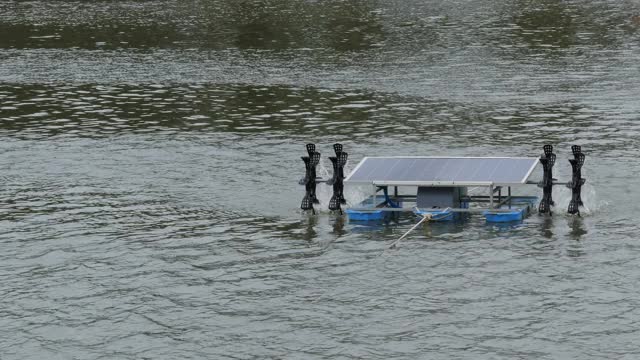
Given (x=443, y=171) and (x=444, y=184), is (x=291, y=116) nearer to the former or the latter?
(x=443, y=171)

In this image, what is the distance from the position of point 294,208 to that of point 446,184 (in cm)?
653

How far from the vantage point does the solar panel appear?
132ft

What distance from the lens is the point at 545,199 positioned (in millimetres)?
41156

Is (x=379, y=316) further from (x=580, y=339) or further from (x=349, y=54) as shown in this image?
(x=349, y=54)

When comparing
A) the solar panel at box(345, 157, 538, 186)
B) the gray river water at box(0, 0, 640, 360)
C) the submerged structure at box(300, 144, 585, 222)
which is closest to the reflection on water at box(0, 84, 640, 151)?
the gray river water at box(0, 0, 640, 360)

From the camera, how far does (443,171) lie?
137 feet

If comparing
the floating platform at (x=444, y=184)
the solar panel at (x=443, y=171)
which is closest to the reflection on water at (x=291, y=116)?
the solar panel at (x=443, y=171)

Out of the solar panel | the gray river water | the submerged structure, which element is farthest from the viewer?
the submerged structure

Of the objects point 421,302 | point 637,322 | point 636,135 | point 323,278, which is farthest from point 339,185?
point 636,135

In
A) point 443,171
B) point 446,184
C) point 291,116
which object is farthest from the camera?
point 291,116

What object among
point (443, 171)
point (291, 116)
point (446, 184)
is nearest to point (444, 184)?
point (446, 184)

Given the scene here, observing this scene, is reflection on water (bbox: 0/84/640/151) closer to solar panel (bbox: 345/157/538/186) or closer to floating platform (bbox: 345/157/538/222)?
solar panel (bbox: 345/157/538/186)

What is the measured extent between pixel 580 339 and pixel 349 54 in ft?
198

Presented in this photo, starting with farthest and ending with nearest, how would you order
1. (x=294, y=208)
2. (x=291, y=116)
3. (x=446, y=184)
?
(x=291, y=116), (x=294, y=208), (x=446, y=184)
